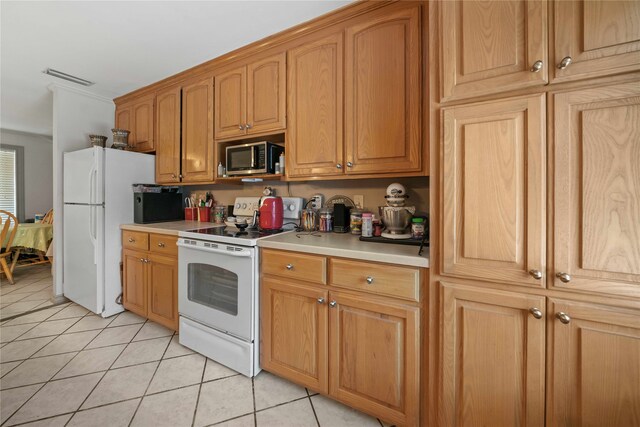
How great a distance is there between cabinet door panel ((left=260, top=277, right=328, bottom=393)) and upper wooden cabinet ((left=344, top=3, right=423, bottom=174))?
83cm

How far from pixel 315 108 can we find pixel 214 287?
141cm

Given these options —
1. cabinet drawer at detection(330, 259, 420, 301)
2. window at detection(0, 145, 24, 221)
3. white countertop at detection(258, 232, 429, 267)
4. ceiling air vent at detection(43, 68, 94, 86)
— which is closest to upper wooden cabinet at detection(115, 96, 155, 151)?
ceiling air vent at detection(43, 68, 94, 86)

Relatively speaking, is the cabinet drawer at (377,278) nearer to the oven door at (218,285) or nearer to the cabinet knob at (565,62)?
the oven door at (218,285)

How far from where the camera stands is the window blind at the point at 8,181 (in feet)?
15.6

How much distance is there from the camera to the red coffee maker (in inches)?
79.1

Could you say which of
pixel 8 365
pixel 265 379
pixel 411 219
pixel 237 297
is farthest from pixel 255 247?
pixel 8 365

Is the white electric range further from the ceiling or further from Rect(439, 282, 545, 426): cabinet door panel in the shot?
the ceiling

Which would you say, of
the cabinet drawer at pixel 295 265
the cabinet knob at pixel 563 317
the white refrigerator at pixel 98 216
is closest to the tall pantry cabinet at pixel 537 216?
the cabinet knob at pixel 563 317

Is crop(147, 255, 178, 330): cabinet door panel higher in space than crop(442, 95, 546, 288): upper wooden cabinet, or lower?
lower

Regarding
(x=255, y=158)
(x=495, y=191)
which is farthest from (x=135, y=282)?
(x=495, y=191)

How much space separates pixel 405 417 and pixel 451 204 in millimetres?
991

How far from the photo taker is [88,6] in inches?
64.7

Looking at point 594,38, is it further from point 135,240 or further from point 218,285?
point 135,240

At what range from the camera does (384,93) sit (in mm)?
1588
